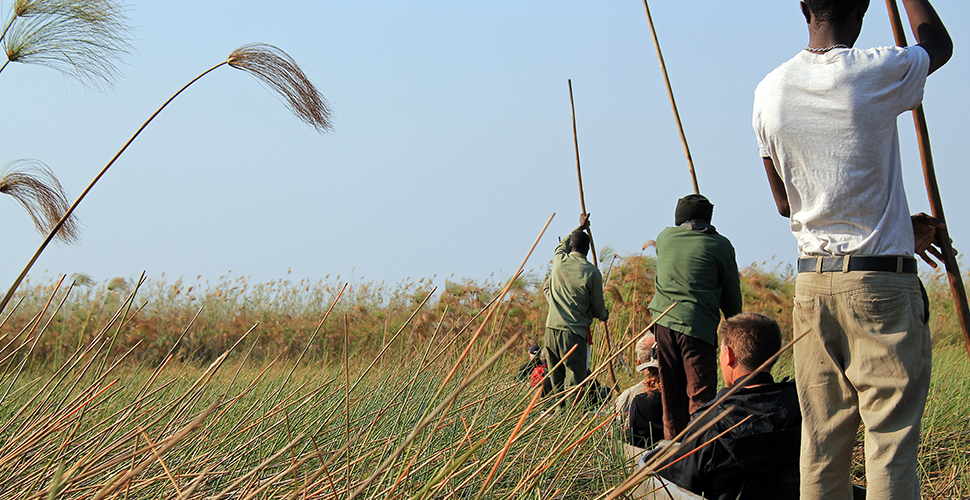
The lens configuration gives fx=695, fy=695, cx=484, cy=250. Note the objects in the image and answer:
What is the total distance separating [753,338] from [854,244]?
1.98 feet

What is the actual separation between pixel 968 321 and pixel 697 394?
58.9 inches

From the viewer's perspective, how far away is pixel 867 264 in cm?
163

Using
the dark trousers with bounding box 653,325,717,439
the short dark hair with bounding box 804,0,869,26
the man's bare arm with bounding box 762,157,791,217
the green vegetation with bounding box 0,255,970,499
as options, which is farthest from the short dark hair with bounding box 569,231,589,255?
the short dark hair with bounding box 804,0,869,26

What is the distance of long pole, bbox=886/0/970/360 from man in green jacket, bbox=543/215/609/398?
2727 millimetres

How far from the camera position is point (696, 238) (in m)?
3.35

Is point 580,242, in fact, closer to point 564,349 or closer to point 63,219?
point 564,349

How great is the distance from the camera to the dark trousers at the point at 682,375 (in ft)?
10.6

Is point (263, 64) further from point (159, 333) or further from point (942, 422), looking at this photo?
point (159, 333)

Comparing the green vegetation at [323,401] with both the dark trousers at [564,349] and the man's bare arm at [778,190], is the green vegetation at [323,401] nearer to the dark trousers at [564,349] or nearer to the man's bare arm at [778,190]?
the dark trousers at [564,349]

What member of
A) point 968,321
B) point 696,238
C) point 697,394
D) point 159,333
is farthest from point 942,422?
point 159,333

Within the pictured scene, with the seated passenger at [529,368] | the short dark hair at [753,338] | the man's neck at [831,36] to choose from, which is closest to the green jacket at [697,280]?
the seated passenger at [529,368]

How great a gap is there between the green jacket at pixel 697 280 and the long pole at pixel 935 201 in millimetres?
1459

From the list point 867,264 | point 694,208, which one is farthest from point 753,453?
point 694,208

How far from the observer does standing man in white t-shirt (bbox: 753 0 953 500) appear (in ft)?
5.22
